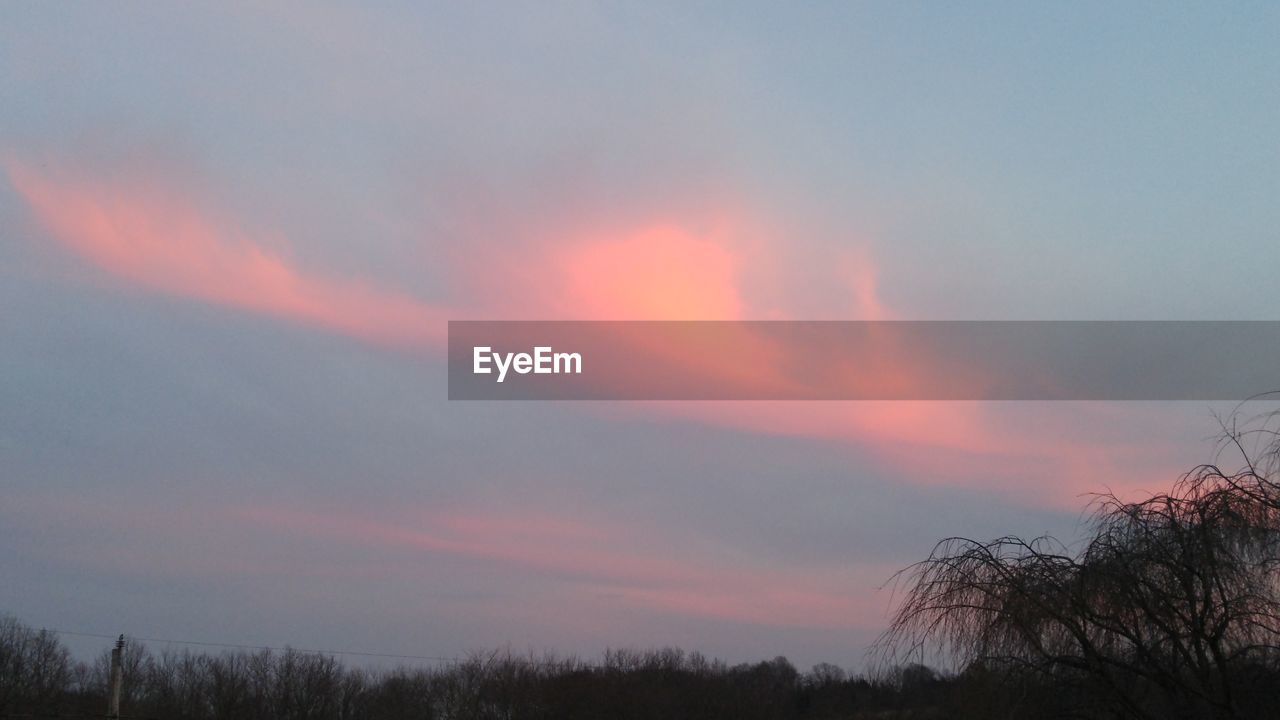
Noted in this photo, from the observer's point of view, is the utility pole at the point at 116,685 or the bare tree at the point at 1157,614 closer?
the bare tree at the point at 1157,614

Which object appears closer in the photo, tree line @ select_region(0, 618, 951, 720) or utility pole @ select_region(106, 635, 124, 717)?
utility pole @ select_region(106, 635, 124, 717)

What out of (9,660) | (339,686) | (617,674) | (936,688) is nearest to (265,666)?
(339,686)

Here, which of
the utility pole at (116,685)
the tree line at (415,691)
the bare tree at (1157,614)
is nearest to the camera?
the bare tree at (1157,614)

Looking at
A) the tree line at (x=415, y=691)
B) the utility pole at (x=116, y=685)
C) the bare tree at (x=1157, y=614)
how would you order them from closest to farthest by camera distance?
the bare tree at (x=1157, y=614) < the utility pole at (x=116, y=685) < the tree line at (x=415, y=691)

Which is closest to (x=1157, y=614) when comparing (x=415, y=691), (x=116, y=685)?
(x=116, y=685)

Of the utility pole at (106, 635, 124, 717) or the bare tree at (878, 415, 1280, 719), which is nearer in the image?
the bare tree at (878, 415, 1280, 719)

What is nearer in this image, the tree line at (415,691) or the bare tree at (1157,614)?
the bare tree at (1157,614)

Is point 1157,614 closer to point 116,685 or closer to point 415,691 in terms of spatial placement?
point 116,685

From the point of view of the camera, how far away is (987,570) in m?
12.6

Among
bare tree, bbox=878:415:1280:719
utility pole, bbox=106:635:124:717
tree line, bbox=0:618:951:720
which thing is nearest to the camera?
bare tree, bbox=878:415:1280:719

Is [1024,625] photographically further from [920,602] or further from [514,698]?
[514,698]

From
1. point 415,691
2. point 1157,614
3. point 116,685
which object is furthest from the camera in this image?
point 415,691

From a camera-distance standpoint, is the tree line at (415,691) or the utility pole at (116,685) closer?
the utility pole at (116,685)

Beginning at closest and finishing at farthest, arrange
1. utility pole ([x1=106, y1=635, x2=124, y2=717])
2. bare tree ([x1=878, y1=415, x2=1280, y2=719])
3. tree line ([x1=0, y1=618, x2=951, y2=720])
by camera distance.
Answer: bare tree ([x1=878, y1=415, x2=1280, y2=719])
utility pole ([x1=106, y1=635, x2=124, y2=717])
tree line ([x1=0, y1=618, x2=951, y2=720])
